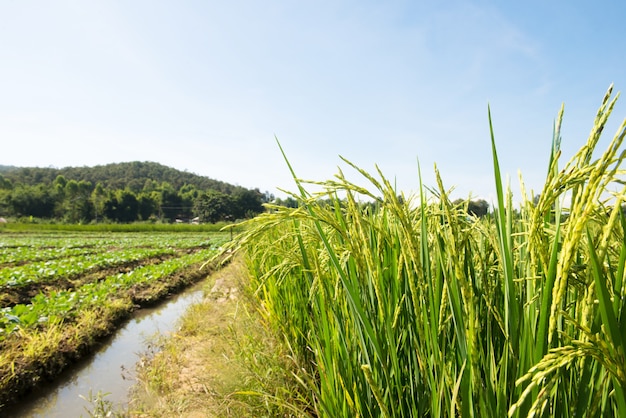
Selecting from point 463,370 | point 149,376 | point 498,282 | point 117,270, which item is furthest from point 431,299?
point 117,270

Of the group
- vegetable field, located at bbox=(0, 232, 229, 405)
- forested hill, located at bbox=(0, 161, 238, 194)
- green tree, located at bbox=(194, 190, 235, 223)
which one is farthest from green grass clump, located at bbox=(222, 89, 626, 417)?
forested hill, located at bbox=(0, 161, 238, 194)

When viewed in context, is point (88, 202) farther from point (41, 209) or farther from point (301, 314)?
point (301, 314)

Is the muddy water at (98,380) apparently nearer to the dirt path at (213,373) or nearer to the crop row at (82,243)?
the dirt path at (213,373)

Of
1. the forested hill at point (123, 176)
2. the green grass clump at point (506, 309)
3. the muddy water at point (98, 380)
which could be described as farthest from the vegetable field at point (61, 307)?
the forested hill at point (123, 176)

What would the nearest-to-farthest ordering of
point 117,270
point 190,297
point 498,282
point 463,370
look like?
1. point 463,370
2. point 498,282
3. point 190,297
4. point 117,270

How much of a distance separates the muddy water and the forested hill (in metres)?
115

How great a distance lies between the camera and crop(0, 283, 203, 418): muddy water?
4348 mm

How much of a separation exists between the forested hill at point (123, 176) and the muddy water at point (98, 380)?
115122mm

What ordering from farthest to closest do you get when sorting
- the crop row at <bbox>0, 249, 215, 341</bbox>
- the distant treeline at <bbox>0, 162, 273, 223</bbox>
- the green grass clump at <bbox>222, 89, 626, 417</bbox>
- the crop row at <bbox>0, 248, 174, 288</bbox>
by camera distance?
the distant treeline at <bbox>0, 162, 273, 223</bbox>, the crop row at <bbox>0, 248, 174, 288</bbox>, the crop row at <bbox>0, 249, 215, 341</bbox>, the green grass clump at <bbox>222, 89, 626, 417</bbox>

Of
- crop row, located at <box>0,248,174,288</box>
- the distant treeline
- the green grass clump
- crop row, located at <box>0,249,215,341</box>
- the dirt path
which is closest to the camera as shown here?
the green grass clump

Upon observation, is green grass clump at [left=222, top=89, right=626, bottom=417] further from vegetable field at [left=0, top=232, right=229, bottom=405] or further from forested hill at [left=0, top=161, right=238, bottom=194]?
forested hill at [left=0, top=161, right=238, bottom=194]

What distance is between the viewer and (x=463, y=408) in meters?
0.86

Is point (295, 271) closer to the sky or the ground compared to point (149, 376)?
closer to the sky

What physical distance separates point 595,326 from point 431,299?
0.32 metres
